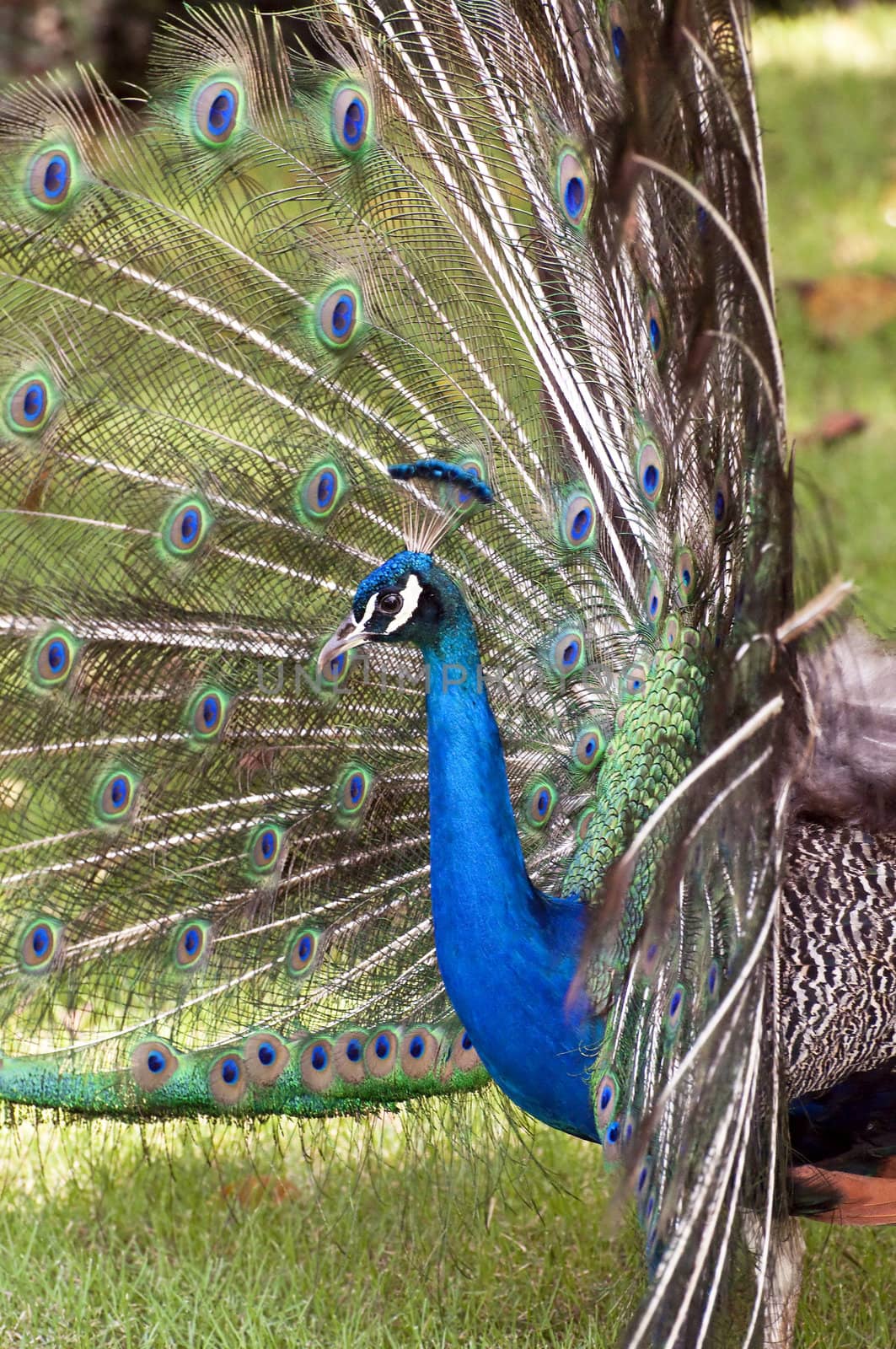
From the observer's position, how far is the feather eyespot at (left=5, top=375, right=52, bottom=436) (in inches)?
77.0

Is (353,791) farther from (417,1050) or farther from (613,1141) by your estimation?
(613,1141)

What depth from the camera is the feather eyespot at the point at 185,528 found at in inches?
80.7

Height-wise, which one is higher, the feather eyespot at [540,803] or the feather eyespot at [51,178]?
the feather eyespot at [51,178]

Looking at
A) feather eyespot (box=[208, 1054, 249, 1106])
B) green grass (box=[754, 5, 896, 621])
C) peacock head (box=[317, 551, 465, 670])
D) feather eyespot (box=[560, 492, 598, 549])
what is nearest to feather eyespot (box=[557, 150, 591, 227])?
feather eyespot (box=[560, 492, 598, 549])

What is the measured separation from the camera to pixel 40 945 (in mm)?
2152

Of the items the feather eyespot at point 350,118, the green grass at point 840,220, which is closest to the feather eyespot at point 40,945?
the feather eyespot at point 350,118

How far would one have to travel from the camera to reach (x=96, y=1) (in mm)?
5824

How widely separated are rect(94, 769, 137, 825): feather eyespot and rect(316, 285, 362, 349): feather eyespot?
2.11 feet

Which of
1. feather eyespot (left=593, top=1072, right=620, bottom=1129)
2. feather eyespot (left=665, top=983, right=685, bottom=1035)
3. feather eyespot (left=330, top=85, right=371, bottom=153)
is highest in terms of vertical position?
feather eyespot (left=330, top=85, right=371, bottom=153)

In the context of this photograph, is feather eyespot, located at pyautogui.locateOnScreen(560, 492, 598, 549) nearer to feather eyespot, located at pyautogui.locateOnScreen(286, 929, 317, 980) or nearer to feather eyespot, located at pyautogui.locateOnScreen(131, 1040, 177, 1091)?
feather eyespot, located at pyautogui.locateOnScreen(286, 929, 317, 980)

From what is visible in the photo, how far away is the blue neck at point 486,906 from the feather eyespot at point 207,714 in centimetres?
46

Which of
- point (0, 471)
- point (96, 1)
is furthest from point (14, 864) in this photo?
point (96, 1)

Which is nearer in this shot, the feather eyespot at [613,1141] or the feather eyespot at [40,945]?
the feather eyespot at [613,1141]

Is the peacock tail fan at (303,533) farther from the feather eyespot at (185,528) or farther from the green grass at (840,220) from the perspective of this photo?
the green grass at (840,220)
